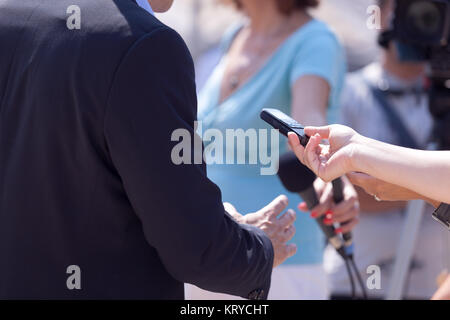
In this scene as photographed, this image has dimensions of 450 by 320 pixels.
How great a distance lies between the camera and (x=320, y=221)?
6.37 feet

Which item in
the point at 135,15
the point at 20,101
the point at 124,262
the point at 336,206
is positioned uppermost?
the point at 135,15

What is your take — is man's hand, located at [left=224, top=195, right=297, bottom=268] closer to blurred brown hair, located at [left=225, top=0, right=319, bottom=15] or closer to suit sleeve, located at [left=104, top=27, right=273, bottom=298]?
suit sleeve, located at [left=104, top=27, right=273, bottom=298]

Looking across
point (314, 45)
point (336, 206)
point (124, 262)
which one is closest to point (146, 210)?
point (124, 262)

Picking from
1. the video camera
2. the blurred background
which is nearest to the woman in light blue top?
the video camera

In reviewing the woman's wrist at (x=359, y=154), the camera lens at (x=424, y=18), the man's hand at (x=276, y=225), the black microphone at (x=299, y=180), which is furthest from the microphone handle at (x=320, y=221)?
the camera lens at (x=424, y=18)

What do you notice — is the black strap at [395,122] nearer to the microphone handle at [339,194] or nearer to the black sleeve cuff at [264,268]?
the microphone handle at [339,194]

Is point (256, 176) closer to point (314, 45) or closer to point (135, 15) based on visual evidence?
point (314, 45)

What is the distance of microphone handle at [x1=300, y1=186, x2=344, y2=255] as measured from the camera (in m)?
1.90

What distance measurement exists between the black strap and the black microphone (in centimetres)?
118

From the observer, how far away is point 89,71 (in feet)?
4.30

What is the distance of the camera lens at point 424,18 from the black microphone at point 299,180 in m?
1.05

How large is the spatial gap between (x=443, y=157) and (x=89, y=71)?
644mm

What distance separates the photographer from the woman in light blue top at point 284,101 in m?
2.21

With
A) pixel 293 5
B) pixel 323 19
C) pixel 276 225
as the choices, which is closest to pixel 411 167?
pixel 276 225
